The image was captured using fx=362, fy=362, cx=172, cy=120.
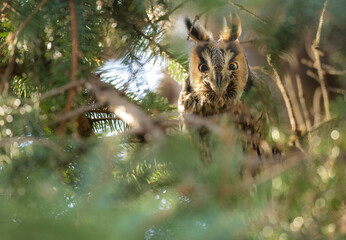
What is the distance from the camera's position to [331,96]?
2.26 metres

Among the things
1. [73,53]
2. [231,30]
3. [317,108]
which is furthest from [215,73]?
[317,108]

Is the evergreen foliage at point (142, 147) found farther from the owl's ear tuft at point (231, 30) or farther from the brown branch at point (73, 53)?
the owl's ear tuft at point (231, 30)

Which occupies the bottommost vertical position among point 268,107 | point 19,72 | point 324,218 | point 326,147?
point 324,218

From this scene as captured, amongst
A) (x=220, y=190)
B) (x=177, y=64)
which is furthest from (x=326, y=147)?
(x=177, y=64)

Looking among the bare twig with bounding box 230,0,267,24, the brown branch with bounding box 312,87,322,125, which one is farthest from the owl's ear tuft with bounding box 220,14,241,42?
the brown branch with bounding box 312,87,322,125

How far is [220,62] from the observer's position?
134 cm

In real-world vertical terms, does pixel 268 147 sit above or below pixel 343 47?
below

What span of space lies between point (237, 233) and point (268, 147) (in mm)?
810

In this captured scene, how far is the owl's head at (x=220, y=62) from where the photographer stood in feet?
4.44

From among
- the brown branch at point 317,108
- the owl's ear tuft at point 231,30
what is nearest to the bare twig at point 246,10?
the owl's ear tuft at point 231,30

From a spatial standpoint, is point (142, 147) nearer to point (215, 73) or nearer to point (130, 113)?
point (130, 113)

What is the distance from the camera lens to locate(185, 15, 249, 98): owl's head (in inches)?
53.3

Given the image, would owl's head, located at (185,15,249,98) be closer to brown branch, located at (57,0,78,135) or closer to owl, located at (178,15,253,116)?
owl, located at (178,15,253,116)

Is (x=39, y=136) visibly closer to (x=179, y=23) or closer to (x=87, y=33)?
(x=87, y=33)
